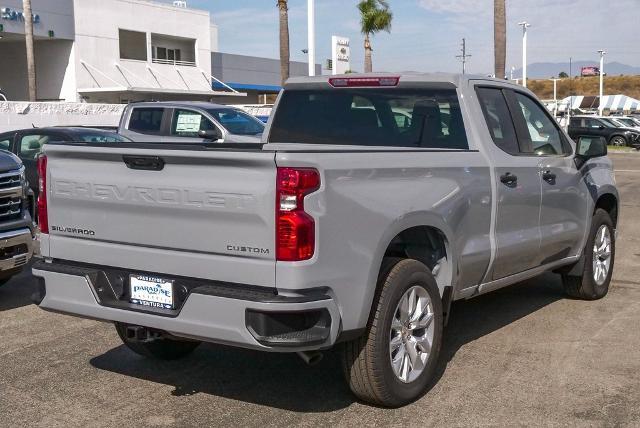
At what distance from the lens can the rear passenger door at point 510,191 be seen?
5.82 m

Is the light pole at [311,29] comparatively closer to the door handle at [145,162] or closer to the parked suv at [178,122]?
the parked suv at [178,122]

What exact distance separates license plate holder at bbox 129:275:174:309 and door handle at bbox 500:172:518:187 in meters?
2.56

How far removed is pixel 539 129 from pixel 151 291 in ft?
12.1

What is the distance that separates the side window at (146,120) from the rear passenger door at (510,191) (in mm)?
10142

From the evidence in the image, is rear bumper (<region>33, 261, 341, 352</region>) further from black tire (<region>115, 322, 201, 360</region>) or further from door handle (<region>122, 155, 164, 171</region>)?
black tire (<region>115, 322, 201, 360</region>)

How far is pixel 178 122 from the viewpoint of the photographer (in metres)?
15.4

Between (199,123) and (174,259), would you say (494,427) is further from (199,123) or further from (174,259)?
(199,123)

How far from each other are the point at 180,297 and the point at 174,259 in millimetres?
205

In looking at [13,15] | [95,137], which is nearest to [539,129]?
[95,137]

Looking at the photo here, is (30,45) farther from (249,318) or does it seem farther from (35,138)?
(249,318)

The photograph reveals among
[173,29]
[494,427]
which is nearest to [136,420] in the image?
[494,427]

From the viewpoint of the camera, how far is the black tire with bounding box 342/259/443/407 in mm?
4551

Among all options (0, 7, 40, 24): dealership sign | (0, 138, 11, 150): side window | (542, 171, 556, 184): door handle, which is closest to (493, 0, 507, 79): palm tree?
(0, 138, 11, 150): side window

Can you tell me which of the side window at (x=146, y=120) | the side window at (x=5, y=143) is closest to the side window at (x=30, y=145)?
the side window at (x=5, y=143)
